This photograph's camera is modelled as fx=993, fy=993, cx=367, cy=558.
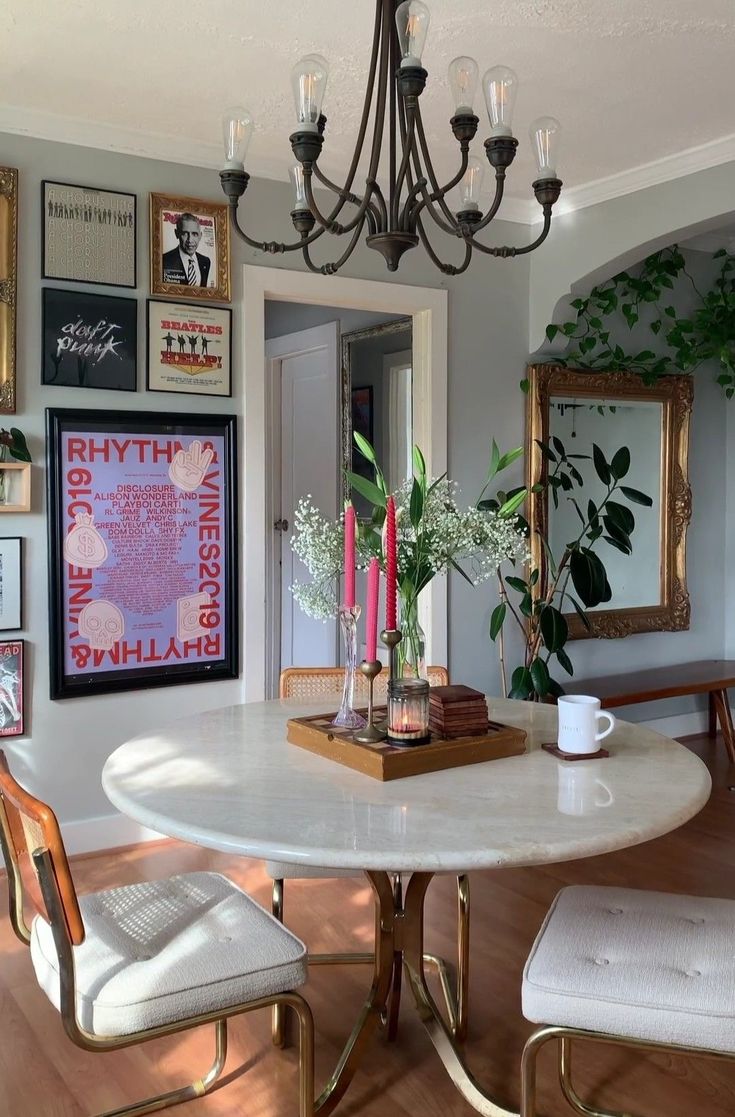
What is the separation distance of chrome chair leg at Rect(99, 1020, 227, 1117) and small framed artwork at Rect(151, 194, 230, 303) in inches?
93.1

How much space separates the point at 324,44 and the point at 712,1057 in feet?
8.09

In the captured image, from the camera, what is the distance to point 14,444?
3.13 meters

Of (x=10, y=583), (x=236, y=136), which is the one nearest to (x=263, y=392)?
(x=10, y=583)

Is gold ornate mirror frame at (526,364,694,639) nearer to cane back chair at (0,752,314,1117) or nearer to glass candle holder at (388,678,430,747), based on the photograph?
glass candle holder at (388,678,430,747)

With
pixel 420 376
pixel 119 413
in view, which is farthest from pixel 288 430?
pixel 119 413

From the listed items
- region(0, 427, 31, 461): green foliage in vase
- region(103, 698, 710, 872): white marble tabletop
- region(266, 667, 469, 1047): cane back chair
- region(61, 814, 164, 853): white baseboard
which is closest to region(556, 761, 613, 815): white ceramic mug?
region(103, 698, 710, 872): white marble tabletop

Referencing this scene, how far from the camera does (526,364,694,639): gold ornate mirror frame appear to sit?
15.0ft

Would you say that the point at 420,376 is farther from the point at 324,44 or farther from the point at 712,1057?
the point at 712,1057

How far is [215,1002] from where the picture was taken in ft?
5.26

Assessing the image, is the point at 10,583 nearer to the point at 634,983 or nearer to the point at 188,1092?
the point at 188,1092

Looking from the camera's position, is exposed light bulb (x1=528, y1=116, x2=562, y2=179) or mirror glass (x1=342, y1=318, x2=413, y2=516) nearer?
exposed light bulb (x1=528, y1=116, x2=562, y2=179)

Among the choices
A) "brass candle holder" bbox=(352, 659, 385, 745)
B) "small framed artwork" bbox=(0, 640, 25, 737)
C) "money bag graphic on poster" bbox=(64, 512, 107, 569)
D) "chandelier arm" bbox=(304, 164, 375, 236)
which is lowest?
"small framed artwork" bbox=(0, 640, 25, 737)

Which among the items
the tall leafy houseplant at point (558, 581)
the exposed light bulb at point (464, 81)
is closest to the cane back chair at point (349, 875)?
the exposed light bulb at point (464, 81)

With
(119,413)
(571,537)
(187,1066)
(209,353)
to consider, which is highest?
(209,353)
